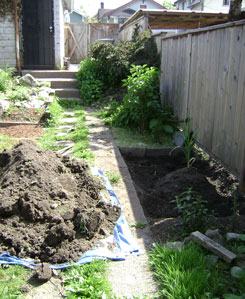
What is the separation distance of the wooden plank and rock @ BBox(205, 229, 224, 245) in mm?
98

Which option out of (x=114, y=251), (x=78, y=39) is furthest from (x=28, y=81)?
(x=78, y=39)

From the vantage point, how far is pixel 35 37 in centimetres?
1284

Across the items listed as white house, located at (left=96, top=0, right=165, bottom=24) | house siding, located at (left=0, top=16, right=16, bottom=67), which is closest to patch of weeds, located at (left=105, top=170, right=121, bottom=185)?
house siding, located at (left=0, top=16, right=16, bottom=67)

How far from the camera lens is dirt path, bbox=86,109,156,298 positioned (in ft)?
A: 7.47

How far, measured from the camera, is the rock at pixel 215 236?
8.77ft

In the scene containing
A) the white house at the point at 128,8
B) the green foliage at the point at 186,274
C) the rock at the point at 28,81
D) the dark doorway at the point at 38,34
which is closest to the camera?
the green foliage at the point at 186,274

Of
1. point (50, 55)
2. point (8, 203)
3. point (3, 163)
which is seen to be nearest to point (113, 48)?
point (50, 55)

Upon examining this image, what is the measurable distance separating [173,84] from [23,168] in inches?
162

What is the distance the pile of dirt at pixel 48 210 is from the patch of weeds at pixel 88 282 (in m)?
0.18

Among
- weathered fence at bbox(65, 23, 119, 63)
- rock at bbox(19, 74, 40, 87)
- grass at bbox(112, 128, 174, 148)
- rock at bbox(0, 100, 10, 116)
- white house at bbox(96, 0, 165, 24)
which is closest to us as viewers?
grass at bbox(112, 128, 174, 148)

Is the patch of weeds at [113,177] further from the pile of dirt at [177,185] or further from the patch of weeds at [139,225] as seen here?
the patch of weeds at [139,225]

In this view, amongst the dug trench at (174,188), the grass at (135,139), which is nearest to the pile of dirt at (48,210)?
the dug trench at (174,188)

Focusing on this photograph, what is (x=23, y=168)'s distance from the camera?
3422mm

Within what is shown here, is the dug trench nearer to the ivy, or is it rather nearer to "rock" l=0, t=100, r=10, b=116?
"rock" l=0, t=100, r=10, b=116
